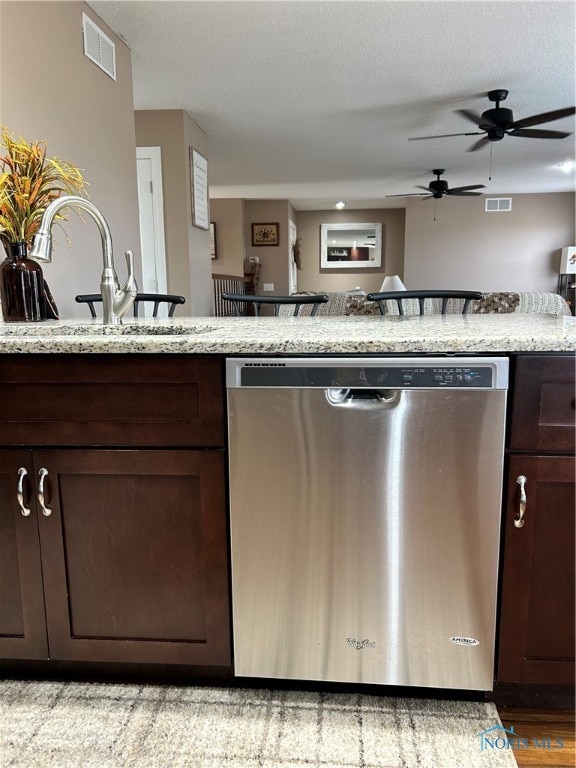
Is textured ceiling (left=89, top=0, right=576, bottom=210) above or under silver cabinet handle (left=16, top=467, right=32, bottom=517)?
above

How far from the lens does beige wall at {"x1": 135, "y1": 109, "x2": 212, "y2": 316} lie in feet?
13.2

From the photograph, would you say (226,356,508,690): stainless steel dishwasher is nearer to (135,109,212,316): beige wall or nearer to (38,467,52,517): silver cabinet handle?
(38,467,52,517): silver cabinet handle

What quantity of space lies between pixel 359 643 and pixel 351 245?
29.8 feet

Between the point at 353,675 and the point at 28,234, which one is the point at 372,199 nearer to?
the point at 28,234

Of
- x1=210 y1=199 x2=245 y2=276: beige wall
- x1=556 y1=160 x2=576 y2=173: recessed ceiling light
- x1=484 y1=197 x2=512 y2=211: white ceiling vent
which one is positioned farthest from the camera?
x1=484 y1=197 x2=512 y2=211: white ceiling vent

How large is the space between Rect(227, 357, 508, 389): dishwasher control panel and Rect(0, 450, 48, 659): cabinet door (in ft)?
1.92

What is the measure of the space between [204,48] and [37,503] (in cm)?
290

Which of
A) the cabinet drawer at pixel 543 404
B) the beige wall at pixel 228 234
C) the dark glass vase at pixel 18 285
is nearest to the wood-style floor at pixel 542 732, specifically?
the cabinet drawer at pixel 543 404

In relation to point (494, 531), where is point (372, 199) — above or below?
above

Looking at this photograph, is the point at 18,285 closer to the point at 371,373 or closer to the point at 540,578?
the point at 371,373

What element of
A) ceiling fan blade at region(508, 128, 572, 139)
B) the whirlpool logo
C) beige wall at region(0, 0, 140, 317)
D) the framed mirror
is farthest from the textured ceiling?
the framed mirror

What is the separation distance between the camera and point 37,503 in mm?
1245

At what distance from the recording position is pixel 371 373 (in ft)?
3.67

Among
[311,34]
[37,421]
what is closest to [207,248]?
[311,34]
